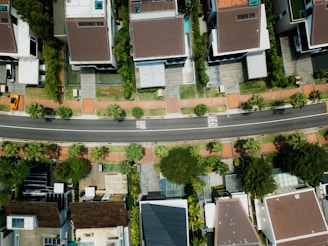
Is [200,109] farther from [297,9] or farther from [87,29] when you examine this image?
[87,29]

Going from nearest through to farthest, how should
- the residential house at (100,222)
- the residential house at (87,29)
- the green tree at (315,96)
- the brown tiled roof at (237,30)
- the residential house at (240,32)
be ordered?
the residential house at (87,29)
the residential house at (240,32)
the brown tiled roof at (237,30)
the residential house at (100,222)
the green tree at (315,96)

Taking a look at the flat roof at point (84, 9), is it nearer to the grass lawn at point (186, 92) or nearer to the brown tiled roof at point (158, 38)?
the brown tiled roof at point (158, 38)

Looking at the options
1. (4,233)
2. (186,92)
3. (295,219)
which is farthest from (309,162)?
(4,233)

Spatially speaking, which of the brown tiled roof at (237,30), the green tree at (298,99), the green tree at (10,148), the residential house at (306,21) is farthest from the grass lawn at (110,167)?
the residential house at (306,21)

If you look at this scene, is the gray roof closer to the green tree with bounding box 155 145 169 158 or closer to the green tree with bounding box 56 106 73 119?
the green tree with bounding box 155 145 169 158

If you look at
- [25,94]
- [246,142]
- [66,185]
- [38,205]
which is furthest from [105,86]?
[246,142]


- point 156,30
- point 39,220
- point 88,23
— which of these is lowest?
point 39,220
